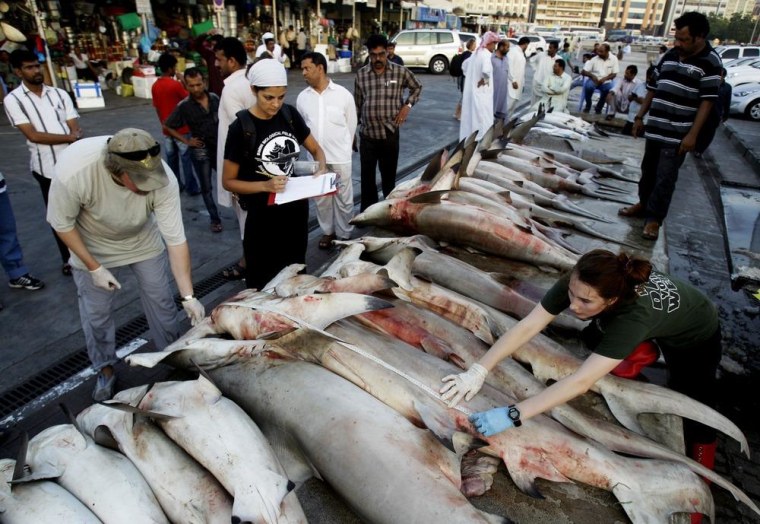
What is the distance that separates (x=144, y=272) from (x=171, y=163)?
3929 mm

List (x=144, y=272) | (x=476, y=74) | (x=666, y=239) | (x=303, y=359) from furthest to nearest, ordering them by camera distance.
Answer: (x=476, y=74) → (x=666, y=239) → (x=144, y=272) → (x=303, y=359)

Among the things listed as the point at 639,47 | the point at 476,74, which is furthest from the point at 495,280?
the point at 639,47

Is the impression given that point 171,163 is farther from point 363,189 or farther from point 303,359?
point 303,359

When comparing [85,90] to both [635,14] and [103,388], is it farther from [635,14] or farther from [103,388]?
[635,14]

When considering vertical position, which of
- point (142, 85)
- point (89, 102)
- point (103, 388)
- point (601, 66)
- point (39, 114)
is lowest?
point (103, 388)

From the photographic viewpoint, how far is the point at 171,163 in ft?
21.6

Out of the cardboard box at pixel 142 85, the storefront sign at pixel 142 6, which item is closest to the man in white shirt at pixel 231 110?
the cardboard box at pixel 142 85

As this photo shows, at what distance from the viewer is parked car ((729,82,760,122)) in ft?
49.1

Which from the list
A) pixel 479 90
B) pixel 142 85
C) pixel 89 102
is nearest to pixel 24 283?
pixel 479 90

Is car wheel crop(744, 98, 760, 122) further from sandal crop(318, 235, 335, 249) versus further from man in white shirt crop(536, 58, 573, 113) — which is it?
sandal crop(318, 235, 335, 249)

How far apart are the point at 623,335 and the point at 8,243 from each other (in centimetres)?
493

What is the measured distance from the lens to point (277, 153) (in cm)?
366

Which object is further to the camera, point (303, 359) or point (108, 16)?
point (108, 16)

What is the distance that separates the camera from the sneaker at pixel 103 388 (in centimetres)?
311
